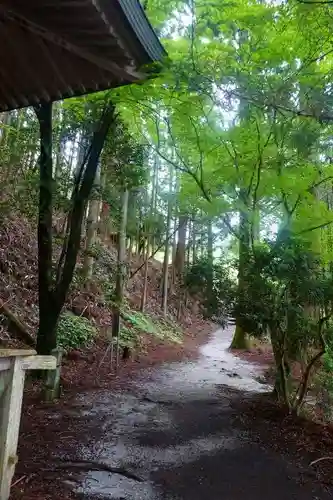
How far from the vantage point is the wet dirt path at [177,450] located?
3623mm

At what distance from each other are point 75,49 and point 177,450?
407cm

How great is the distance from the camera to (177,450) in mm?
4480

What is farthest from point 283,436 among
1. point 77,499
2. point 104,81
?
point 104,81

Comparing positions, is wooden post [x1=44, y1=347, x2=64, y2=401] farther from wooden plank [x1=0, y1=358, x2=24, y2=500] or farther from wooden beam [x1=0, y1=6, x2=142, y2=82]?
wooden beam [x1=0, y1=6, x2=142, y2=82]

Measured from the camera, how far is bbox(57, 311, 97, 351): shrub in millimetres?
7927

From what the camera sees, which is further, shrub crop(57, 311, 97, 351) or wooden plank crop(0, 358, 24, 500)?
shrub crop(57, 311, 97, 351)

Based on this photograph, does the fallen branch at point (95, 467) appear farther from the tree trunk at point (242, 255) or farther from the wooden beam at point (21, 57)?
the wooden beam at point (21, 57)

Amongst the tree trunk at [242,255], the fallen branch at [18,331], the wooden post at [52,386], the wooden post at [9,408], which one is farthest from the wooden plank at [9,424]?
the fallen branch at [18,331]

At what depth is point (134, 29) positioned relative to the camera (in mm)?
2742

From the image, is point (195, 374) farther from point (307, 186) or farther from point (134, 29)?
point (134, 29)

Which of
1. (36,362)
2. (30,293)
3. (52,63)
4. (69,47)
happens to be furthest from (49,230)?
(69,47)

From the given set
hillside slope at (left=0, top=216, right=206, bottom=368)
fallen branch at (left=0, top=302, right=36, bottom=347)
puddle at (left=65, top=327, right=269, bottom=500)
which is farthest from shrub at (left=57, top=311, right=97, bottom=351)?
puddle at (left=65, top=327, right=269, bottom=500)

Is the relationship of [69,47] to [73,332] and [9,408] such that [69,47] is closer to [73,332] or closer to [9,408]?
[9,408]

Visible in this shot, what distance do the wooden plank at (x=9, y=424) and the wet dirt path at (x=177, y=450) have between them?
2.40ft
